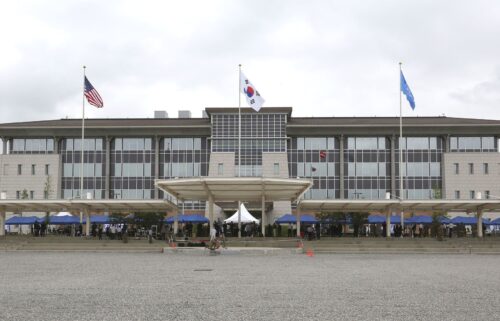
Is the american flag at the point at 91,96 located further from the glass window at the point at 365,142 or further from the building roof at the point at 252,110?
the glass window at the point at 365,142

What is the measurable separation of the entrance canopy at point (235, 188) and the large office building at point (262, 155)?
89.2ft

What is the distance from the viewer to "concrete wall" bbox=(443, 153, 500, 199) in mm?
72812

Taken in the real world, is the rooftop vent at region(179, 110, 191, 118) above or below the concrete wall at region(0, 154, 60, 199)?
above

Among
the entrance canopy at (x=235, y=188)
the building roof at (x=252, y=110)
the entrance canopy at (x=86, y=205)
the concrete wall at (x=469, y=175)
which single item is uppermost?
the building roof at (x=252, y=110)

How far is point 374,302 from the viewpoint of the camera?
43.4 ft

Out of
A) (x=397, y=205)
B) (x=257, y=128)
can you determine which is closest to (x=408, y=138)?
(x=257, y=128)

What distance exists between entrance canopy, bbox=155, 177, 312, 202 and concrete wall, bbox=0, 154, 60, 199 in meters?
34.1

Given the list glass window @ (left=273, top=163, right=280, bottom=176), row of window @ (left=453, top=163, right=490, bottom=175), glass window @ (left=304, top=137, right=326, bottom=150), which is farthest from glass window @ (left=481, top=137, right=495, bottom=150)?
glass window @ (left=273, top=163, right=280, bottom=176)

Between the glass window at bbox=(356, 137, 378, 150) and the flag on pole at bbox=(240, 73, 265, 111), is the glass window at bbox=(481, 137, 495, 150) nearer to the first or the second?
the glass window at bbox=(356, 137, 378, 150)

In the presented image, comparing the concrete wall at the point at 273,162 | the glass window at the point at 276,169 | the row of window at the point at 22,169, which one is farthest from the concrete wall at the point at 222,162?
the row of window at the point at 22,169

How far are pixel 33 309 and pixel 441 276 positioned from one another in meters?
12.4

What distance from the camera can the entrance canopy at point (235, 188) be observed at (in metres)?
38.2

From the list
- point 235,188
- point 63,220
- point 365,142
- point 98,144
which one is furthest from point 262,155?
point 235,188

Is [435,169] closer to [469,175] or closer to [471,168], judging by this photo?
[469,175]
